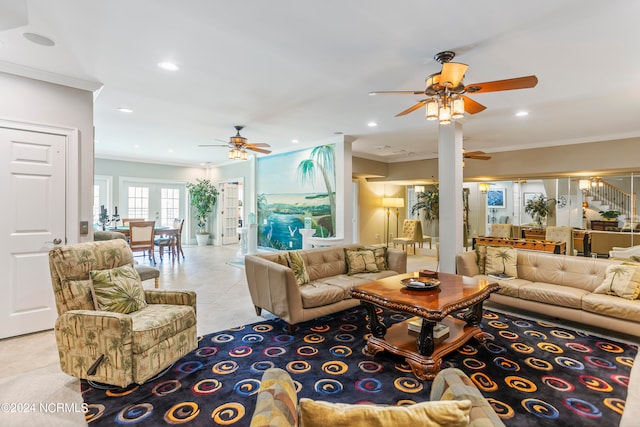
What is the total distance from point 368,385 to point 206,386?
1181 mm

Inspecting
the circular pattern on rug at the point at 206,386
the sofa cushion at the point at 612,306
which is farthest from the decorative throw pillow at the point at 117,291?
the sofa cushion at the point at 612,306

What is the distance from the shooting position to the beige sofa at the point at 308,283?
128 inches

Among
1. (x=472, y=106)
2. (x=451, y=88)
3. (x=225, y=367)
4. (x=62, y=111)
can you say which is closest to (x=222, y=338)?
(x=225, y=367)

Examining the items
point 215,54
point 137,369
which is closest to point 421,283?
point 137,369

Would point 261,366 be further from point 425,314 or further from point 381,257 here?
point 381,257

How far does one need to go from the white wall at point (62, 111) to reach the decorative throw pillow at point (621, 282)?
572 cm

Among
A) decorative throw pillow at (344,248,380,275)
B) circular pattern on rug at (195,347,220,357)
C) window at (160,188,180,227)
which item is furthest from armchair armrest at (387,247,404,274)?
window at (160,188,180,227)

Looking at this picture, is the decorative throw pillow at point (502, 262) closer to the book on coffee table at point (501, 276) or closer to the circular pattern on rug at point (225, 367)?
the book on coffee table at point (501, 276)

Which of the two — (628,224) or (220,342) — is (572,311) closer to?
(220,342)

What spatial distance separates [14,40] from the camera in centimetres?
277

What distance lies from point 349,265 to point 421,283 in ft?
4.82

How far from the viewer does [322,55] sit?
301 cm

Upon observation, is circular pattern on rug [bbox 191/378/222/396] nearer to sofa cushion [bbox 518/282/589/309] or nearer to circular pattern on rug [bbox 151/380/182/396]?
circular pattern on rug [bbox 151/380/182/396]

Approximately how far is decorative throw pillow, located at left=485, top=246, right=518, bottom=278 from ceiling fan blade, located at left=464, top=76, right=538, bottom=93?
239cm
